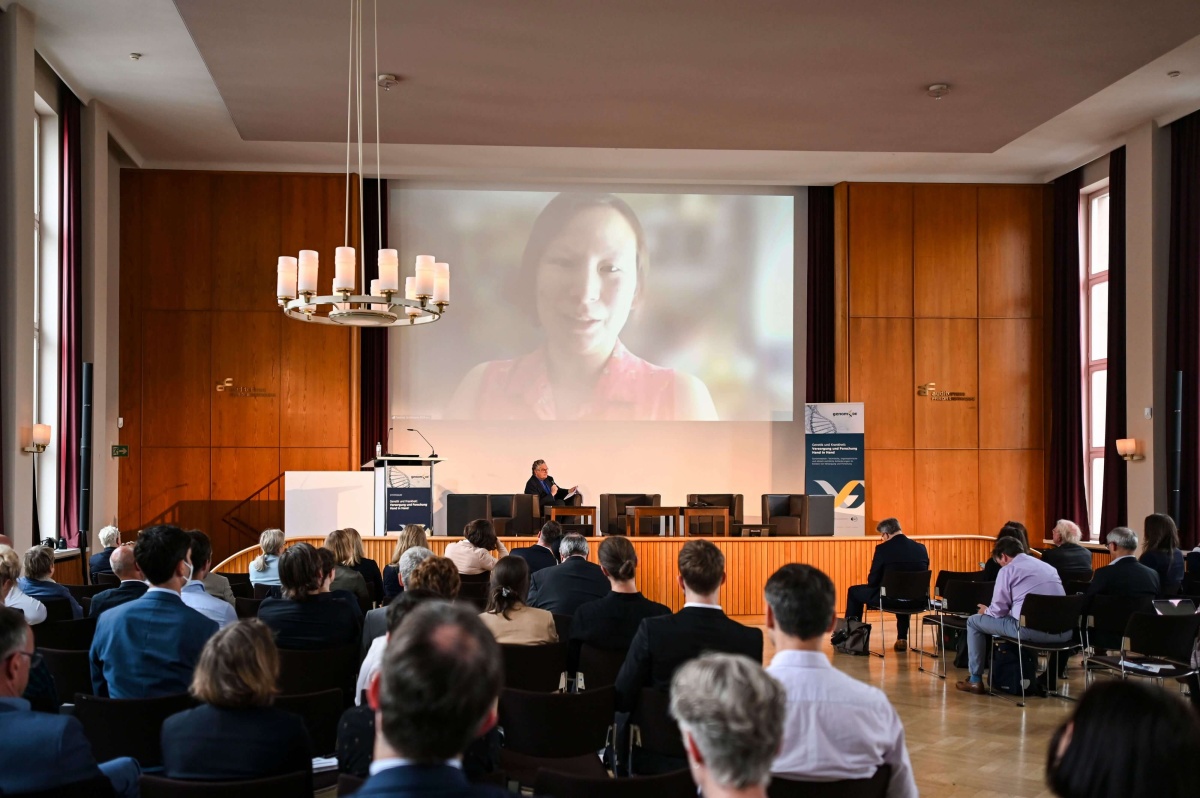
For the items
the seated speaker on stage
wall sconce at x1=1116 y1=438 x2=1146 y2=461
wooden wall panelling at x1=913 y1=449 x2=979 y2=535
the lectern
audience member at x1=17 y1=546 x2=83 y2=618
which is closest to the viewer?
audience member at x1=17 y1=546 x2=83 y2=618

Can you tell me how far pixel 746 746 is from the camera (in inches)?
68.3

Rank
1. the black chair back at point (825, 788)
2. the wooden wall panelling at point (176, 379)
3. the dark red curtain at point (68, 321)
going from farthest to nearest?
the wooden wall panelling at point (176, 379) → the dark red curtain at point (68, 321) → the black chair back at point (825, 788)

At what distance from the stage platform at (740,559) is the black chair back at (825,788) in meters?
7.62

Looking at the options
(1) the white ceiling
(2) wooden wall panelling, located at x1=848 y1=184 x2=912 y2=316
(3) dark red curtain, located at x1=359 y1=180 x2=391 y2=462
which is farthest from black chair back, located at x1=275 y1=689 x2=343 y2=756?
(2) wooden wall panelling, located at x1=848 y1=184 x2=912 y2=316

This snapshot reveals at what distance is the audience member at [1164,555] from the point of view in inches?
305

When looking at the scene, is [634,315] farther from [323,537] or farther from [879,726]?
[879,726]

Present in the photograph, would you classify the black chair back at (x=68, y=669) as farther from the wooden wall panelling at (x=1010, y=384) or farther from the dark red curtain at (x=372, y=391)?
the wooden wall panelling at (x=1010, y=384)

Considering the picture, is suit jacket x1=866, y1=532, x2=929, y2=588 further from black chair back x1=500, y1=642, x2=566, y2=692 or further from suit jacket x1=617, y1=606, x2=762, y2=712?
suit jacket x1=617, y1=606, x2=762, y2=712

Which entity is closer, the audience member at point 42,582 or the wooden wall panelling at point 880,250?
the audience member at point 42,582

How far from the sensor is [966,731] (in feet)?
19.8

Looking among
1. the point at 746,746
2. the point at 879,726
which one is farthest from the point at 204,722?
the point at 879,726

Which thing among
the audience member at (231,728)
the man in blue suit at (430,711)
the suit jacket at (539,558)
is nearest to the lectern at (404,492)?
the suit jacket at (539,558)

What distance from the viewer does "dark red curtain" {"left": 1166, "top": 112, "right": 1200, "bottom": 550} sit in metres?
11.0

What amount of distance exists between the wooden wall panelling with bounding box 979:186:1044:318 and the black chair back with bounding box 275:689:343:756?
12175 mm
